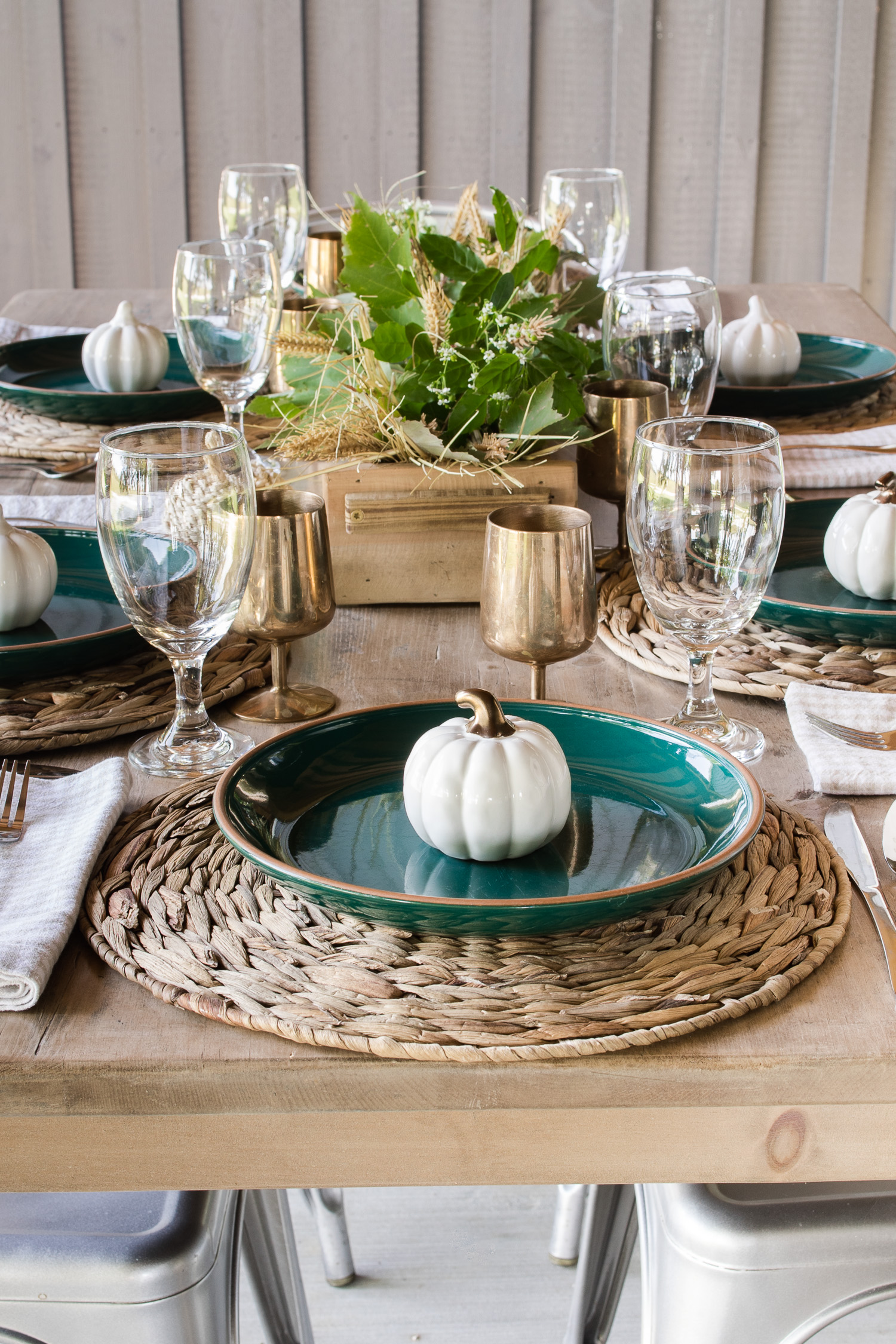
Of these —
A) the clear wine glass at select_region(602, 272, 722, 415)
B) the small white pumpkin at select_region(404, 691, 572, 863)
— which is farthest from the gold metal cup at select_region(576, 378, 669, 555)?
the small white pumpkin at select_region(404, 691, 572, 863)

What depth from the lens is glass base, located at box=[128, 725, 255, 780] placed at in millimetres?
788

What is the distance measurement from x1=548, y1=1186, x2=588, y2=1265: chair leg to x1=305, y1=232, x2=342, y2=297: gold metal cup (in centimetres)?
114

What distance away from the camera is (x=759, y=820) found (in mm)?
623

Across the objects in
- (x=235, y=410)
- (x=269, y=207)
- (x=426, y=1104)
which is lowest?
(x=426, y=1104)

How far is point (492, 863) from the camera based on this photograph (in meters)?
0.65

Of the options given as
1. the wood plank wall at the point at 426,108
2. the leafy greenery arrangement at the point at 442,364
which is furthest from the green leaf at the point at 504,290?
the wood plank wall at the point at 426,108

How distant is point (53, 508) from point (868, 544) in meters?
0.73

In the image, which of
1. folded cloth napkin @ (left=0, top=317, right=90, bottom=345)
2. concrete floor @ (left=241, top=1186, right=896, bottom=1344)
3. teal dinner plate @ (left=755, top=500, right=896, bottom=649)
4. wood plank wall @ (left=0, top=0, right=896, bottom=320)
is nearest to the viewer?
teal dinner plate @ (left=755, top=500, right=896, bottom=649)

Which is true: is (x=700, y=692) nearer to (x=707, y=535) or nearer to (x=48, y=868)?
(x=707, y=535)

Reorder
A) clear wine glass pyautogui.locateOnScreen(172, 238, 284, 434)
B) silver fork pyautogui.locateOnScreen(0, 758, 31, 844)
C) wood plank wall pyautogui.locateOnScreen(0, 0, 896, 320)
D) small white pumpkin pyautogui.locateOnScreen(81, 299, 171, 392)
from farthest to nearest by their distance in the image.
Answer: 1. wood plank wall pyautogui.locateOnScreen(0, 0, 896, 320)
2. small white pumpkin pyautogui.locateOnScreen(81, 299, 171, 392)
3. clear wine glass pyautogui.locateOnScreen(172, 238, 284, 434)
4. silver fork pyautogui.locateOnScreen(0, 758, 31, 844)

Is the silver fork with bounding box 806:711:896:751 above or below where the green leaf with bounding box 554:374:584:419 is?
below

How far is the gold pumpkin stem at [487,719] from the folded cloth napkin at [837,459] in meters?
0.71

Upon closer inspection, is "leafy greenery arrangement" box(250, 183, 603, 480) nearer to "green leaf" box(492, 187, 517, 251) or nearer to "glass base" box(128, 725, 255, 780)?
"green leaf" box(492, 187, 517, 251)

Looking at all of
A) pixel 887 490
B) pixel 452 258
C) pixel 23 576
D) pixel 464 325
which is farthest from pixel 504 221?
pixel 23 576
